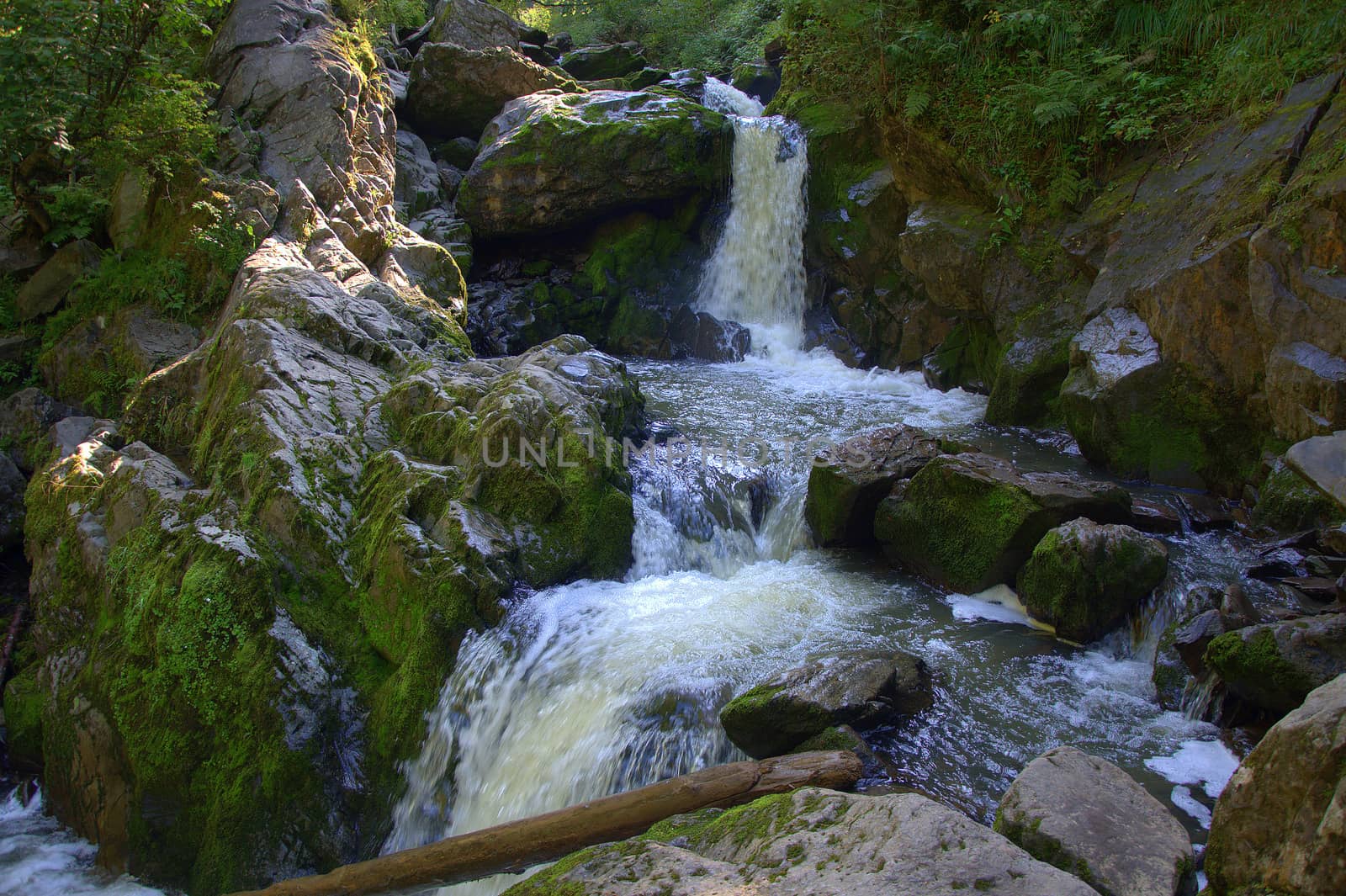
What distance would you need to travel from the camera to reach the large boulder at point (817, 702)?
14.1 ft

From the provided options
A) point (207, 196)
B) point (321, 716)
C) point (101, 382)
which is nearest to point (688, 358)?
point (207, 196)

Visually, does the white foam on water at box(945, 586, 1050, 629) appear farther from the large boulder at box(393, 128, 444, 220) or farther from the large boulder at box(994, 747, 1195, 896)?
the large boulder at box(393, 128, 444, 220)

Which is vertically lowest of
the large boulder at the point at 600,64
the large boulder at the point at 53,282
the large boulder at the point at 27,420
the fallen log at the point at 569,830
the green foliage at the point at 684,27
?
the fallen log at the point at 569,830

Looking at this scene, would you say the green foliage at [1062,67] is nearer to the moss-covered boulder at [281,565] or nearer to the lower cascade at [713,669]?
the lower cascade at [713,669]

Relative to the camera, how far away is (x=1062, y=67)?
9.45 m

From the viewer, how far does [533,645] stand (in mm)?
5285

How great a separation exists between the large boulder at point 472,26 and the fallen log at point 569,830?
52.6ft

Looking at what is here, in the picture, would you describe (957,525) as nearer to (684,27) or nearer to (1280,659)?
(1280,659)

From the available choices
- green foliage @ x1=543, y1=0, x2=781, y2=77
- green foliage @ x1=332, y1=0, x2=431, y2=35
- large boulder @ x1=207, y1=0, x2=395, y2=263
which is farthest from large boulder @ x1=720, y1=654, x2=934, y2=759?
green foliage @ x1=543, y1=0, x2=781, y2=77

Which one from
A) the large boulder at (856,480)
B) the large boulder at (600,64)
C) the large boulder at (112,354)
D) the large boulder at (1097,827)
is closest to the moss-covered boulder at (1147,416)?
the large boulder at (856,480)

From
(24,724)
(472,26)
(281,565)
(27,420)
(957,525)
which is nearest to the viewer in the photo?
(281,565)

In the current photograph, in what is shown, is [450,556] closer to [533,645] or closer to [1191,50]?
[533,645]

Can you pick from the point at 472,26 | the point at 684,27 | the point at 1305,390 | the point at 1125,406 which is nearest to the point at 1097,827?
the point at 1305,390

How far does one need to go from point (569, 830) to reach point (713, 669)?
62.5 inches
